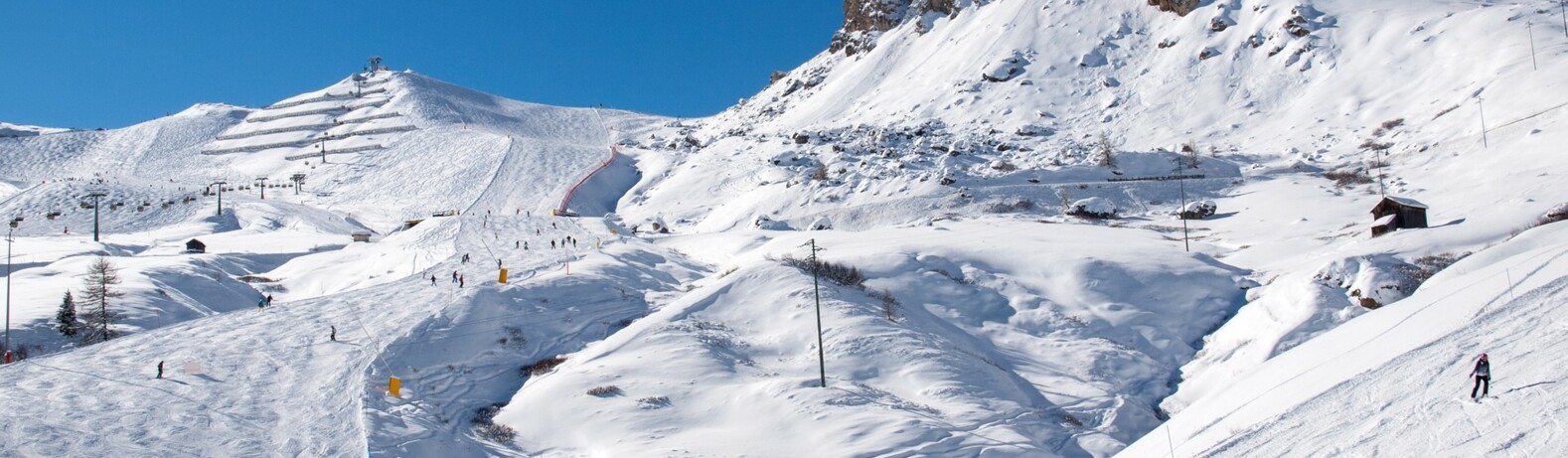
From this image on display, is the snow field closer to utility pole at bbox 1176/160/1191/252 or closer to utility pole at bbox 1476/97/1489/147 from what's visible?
utility pole at bbox 1176/160/1191/252

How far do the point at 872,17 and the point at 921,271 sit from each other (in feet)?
331

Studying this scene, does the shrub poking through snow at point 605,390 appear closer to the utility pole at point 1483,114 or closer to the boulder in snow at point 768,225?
the boulder in snow at point 768,225

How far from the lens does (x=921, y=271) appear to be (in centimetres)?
4672

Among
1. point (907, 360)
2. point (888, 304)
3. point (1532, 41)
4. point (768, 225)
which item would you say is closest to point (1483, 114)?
point (1532, 41)

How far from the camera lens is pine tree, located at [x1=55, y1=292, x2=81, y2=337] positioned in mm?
39812

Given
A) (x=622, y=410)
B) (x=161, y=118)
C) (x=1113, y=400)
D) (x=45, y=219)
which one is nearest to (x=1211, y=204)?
(x=1113, y=400)

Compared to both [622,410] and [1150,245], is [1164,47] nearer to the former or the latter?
[1150,245]

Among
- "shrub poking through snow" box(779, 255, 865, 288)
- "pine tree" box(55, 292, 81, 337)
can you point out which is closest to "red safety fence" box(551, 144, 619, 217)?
"shrub poking through snow" box(779, 255, 865, 288)

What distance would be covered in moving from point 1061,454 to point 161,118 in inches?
5950

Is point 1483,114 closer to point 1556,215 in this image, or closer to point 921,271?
point 1556,215

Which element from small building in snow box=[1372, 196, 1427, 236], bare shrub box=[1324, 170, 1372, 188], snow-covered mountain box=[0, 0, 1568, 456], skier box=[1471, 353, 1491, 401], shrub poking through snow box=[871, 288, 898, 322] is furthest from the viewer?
bare shrub box=[1324, 170, 1372, 188]

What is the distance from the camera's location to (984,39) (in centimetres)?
11606

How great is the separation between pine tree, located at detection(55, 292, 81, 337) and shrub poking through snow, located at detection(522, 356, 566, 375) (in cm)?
1676

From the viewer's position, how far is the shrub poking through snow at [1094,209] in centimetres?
6406
